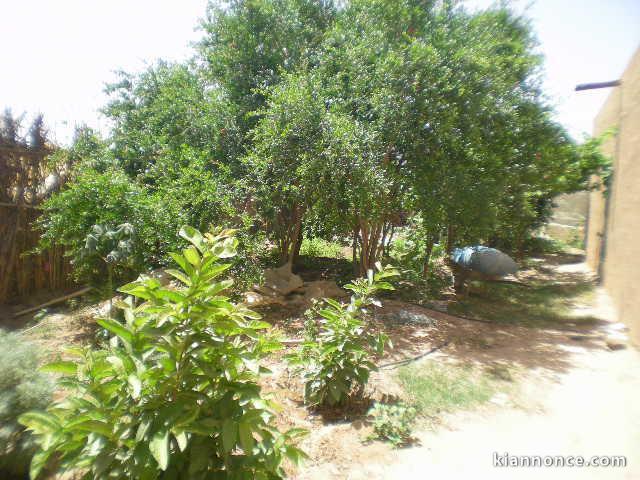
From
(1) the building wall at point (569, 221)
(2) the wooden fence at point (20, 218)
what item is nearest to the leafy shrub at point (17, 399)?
(2) the wooden fence at point (20, 218)

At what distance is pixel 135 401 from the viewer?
1633 mm

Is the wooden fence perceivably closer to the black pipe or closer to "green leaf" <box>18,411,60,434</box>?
"green leaf" <box>18,411,60,434</box>

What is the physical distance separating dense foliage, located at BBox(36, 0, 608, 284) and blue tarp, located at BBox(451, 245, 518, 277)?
1493 mm

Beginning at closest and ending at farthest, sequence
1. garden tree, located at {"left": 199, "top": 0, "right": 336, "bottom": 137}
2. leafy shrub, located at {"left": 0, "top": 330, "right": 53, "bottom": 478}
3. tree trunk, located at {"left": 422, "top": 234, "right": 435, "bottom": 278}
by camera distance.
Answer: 1. leafy shrub, located at {"left": 0, "top": 330, "right": 53, "bottom": 478}
2. garden tree, located at {"left": 199, "top": 0, "right": 336, "bottom": 137}
3. tree trunk, located at {"left": 422, "top": 234, "right": 435, "bottom": 278}

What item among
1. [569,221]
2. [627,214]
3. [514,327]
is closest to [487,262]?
[514,327]

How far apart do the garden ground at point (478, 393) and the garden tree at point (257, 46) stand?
4.42 m

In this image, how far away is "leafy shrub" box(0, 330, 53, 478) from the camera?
2023mm

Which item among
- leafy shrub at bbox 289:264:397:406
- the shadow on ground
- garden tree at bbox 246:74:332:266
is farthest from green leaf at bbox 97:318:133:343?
garden tree at bbox 246:74:332:266

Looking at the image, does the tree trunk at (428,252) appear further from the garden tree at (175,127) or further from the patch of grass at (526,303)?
the garden tree at (175,127)

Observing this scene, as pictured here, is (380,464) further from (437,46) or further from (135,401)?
(437,46)

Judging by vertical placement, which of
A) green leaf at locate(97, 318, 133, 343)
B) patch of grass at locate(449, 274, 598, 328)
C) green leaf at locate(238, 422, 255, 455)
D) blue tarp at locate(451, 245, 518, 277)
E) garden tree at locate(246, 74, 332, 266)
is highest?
garden tree at locate(246, 74, 332, 266)

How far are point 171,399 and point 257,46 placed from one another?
7530 mm

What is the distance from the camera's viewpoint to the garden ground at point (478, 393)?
9.18ft

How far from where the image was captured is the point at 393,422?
3104 mm
